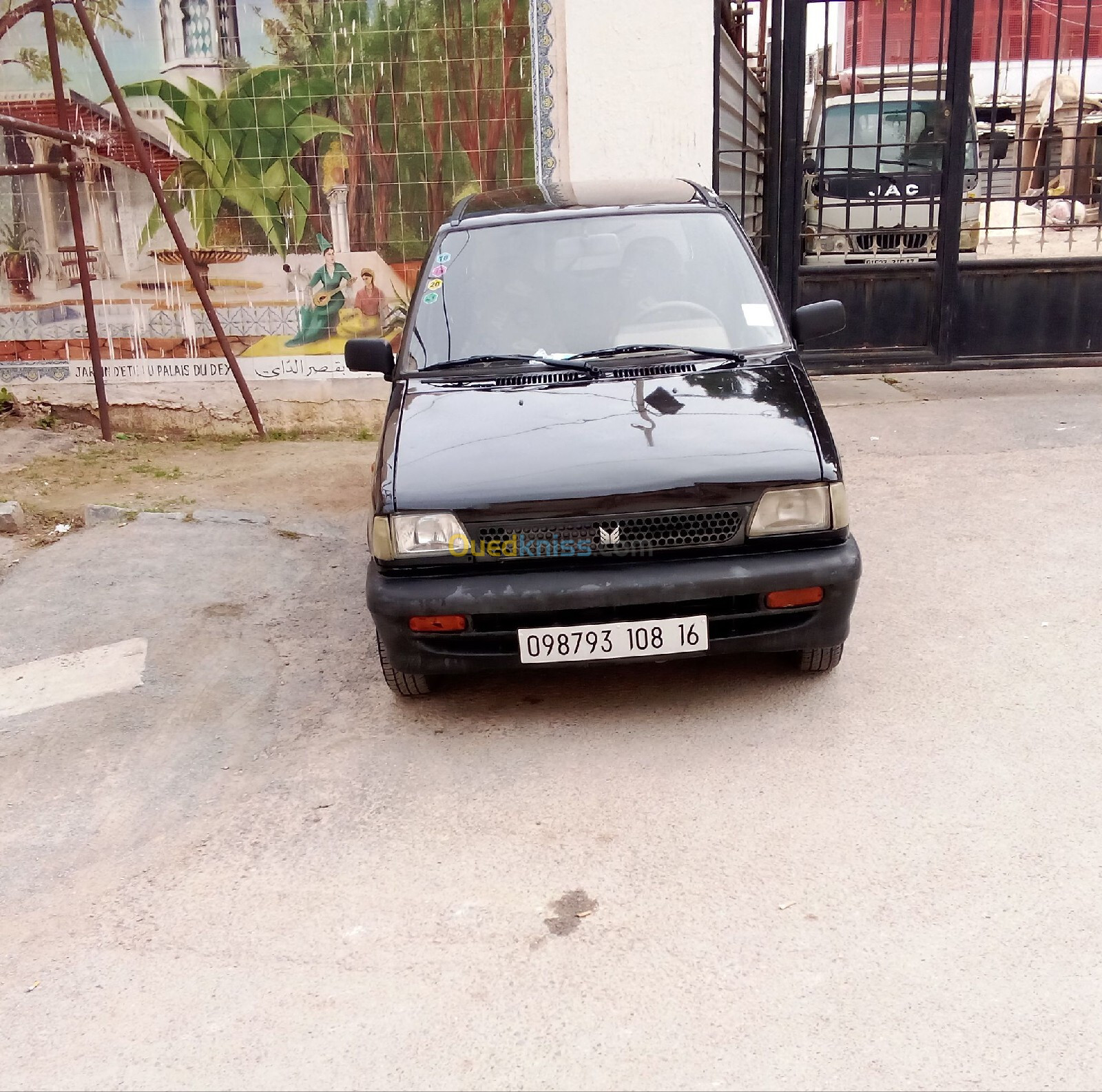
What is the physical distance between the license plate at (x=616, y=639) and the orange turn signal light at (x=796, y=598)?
0.74 ft

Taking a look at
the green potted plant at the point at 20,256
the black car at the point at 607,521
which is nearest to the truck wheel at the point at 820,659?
the black car at the point at 607,521

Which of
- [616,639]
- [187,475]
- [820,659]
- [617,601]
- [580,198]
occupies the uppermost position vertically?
[580,198]

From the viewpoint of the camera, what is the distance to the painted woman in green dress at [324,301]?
8359mm

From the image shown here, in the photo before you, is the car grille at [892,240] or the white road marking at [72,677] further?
the car grille at [892,240]

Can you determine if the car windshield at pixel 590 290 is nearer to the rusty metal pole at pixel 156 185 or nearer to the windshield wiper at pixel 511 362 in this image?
the windshield wiper at pixel 511 362

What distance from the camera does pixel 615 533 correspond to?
3787 mm

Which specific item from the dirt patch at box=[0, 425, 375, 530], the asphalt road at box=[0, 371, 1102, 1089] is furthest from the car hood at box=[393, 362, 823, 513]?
the dirt patch at box=[0, 425, 375, 530]

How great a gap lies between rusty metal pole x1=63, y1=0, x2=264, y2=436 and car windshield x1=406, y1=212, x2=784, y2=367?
345 cm

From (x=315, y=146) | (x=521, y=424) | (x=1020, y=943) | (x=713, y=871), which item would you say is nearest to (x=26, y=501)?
(x=315, y=146)

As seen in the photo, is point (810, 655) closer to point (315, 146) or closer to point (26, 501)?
point (26, 501)

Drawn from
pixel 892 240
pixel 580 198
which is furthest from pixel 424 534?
pixel 892 240

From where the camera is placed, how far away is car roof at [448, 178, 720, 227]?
5129 millimetres

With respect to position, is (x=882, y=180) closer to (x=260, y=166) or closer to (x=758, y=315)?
(x=260, y=166)

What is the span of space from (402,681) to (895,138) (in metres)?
6.39
